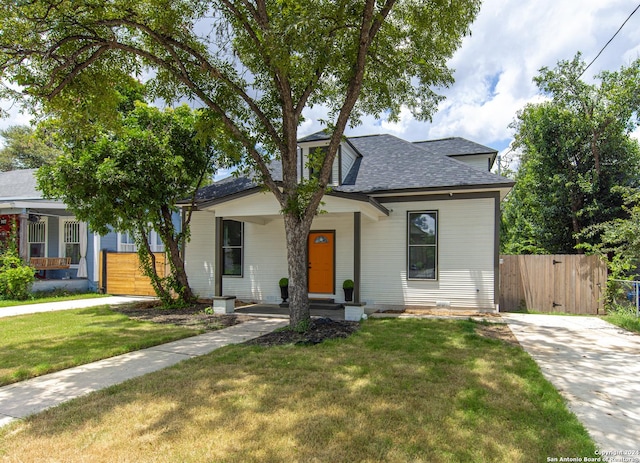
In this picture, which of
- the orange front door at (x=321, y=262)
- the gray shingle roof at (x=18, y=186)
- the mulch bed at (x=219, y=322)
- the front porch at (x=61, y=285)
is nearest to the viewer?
the mulch bed at (x=219, y=322)

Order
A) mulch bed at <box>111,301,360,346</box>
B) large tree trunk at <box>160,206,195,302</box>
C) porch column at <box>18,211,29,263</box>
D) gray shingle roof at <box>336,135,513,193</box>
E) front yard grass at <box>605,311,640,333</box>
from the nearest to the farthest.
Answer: mulch bed at <box>111,301,360,346</box> < front yard grass at <box>605,311,640,333</box> < gray shingle roof at <box>336,135,513,193</box> < large tree trunk at <box>160,206,195,302</box> < porch column at <box>18,211,29,263</box>

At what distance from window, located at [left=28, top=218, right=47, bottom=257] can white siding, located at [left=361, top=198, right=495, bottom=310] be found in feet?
43.9

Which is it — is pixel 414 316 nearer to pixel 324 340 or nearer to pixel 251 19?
pixel 324 340

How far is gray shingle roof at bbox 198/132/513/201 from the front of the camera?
389 inches

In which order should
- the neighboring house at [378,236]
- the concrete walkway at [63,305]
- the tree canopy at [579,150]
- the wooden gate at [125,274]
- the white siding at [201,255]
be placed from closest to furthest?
the neighboring house at [378,236], the concrete walkway at [63,305], the white siding at [201,255], the wooden gate at [125,274], the tree canopy at [579,150]

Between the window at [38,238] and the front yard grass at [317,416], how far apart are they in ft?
45.7

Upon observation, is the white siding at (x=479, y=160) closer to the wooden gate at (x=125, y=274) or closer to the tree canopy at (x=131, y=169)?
the tree canopy at (x=131, y=169)

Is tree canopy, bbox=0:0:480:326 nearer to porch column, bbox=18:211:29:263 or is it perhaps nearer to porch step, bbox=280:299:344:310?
porch step, bbox=280:299:344:310

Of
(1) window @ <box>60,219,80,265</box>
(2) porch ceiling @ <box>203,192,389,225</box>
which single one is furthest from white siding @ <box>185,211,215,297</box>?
(1) window @ <box>60,219,80,265</box>

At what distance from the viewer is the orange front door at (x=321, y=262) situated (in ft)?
36.1

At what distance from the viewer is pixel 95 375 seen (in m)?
4.82

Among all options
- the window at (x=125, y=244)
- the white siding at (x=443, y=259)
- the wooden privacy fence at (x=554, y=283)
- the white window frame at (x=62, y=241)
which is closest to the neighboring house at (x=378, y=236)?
the white siding at (x=443, y=259)

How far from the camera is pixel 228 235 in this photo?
12109 millimetres

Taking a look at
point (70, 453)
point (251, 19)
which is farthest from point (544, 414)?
point (251, 19)
